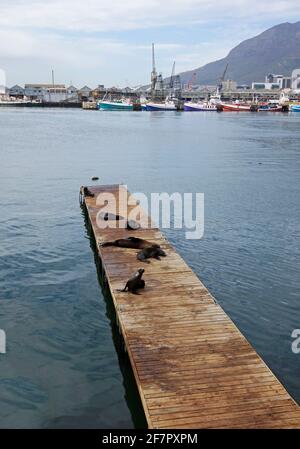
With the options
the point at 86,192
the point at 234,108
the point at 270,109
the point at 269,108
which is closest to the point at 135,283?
the point at 86,192

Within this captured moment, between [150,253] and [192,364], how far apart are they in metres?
6.95

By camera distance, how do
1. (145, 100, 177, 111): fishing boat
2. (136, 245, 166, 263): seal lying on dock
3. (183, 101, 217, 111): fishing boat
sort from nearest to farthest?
(136, 245, 166, 263): seal lying on dock < (183, 101, 217, 111): fishing boat < (145, 100, 177, 111): fishing boat

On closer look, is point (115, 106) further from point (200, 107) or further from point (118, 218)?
point (118, 218)

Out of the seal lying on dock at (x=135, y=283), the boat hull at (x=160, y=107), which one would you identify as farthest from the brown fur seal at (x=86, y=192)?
the boat hull at (x=160, y=107)

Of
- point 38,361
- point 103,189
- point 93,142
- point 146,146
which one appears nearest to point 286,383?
point 38,361

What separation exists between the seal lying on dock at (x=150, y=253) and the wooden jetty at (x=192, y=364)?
1.47 m

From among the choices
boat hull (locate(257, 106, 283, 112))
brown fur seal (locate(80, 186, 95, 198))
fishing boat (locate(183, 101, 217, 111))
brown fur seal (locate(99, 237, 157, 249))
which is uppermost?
fishing boat (locate(183, 101, 217, 111))

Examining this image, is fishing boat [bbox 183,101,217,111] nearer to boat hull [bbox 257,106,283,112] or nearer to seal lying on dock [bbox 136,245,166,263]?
boat hull [bbox 257,106,283,112]

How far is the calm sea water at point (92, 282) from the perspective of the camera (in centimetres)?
1002

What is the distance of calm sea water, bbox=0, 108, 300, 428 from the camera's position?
32.9 ft

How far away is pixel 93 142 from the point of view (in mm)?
61469

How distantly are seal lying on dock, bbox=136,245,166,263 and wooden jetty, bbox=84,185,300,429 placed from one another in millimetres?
1475

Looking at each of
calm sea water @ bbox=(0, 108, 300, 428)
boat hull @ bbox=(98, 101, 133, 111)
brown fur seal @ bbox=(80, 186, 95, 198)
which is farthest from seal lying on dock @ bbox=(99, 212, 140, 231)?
boat hull @ bbox=(98, 101, 133, 111)

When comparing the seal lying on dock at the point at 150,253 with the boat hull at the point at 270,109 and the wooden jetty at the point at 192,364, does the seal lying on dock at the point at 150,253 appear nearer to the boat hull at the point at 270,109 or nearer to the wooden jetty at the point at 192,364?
the wooden jetty at the point at 192,364
